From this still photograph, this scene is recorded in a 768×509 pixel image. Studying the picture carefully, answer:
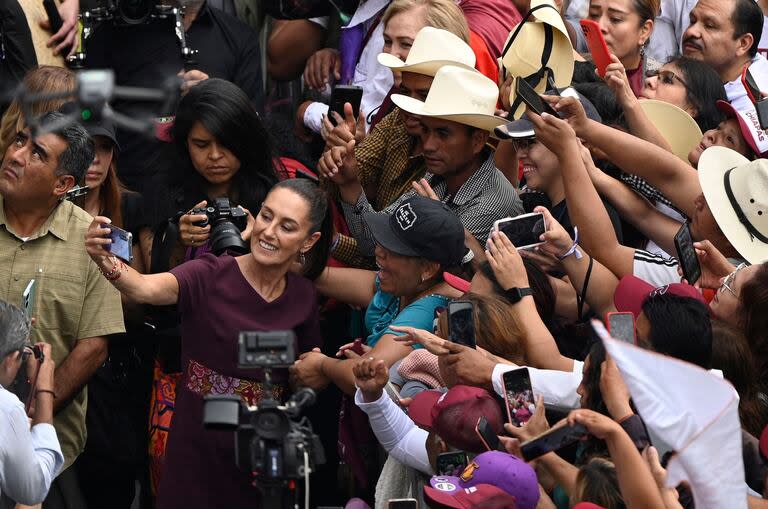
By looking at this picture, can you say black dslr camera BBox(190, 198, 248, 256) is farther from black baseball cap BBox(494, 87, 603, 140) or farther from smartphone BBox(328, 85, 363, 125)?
black baseball cap BBox(494, 87, 603, 140)

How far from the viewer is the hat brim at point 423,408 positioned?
182 inches

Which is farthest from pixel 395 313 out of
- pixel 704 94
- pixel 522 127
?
pixel 704 94

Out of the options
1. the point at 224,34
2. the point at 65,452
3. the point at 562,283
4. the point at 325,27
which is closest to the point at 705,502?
the point at 562,283

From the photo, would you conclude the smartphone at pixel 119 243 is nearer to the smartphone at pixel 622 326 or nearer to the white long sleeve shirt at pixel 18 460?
Answer: the white long sleeve shirt at pixel 18 460

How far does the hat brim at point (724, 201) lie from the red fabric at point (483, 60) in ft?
5.43

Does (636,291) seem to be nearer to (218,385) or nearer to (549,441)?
(549,441)

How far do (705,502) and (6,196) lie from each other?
347 centimetres

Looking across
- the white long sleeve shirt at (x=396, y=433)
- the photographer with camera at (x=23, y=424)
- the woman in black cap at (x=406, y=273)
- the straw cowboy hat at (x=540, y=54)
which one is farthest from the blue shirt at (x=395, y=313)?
the photographer with camera at (x=23, y=424)

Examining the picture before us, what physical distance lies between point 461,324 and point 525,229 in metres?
0.63

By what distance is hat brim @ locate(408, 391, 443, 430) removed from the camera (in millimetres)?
4621

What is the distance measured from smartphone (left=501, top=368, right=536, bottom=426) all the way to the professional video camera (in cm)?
88

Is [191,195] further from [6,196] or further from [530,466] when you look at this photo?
[530,466]

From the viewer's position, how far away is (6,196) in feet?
18.7

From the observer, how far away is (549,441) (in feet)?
13.2
